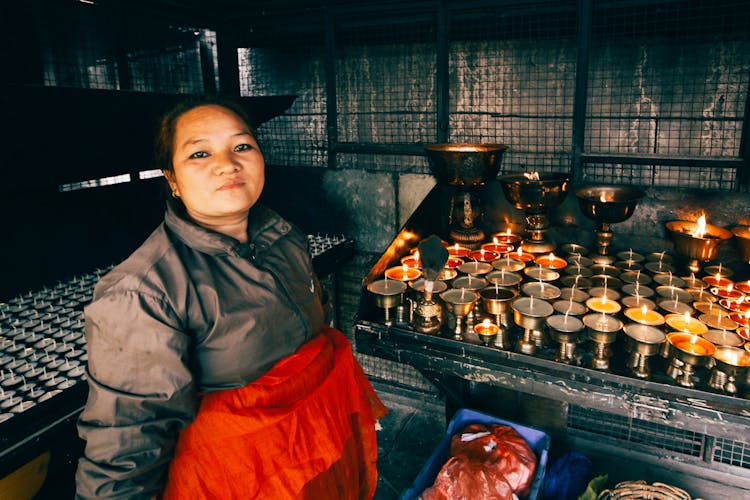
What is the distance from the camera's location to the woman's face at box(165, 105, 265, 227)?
194 cm

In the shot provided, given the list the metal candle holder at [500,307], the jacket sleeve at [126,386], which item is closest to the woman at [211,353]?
the jacket sleeve at [126,386]

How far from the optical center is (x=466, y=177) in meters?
3.45

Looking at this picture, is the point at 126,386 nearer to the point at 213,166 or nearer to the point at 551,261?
the point at 213,166

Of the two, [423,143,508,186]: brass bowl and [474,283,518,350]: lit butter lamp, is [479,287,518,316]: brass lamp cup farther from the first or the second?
[423,143,508,186]: brass bowl

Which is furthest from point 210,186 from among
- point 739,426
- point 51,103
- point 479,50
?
point 479,50

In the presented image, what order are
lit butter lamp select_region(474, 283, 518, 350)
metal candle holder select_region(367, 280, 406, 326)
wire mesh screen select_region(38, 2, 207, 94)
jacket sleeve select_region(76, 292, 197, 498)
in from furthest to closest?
wire mesh screen select_region(38, 2, 207, 94) < metal candle holder select_region(367, 280, 406, 326) < lit butter lamp select_region(474, 283, 518, 350) < jacket sleeve select_region(76, 292, 197, 498)

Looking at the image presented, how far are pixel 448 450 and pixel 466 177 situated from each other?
82.5 inches

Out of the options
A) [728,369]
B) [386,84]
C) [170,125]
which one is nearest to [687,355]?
[728,369]

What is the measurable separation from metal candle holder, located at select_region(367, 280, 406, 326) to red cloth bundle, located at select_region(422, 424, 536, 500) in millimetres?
1231

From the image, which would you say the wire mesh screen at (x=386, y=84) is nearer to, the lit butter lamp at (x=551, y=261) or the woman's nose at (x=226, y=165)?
the lit butter lamp at (x=551, y=261)

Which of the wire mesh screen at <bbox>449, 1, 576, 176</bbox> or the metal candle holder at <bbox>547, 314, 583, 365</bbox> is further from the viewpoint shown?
the wire mesh screen at <bbox>449, 1, 576, 176</bbox>

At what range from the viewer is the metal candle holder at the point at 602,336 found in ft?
8.36

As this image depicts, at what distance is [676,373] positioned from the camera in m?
2.44

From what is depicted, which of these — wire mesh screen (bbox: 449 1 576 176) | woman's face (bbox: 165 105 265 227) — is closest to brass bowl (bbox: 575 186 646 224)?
wire mesh screen (bbox: 449 1 576 176)
